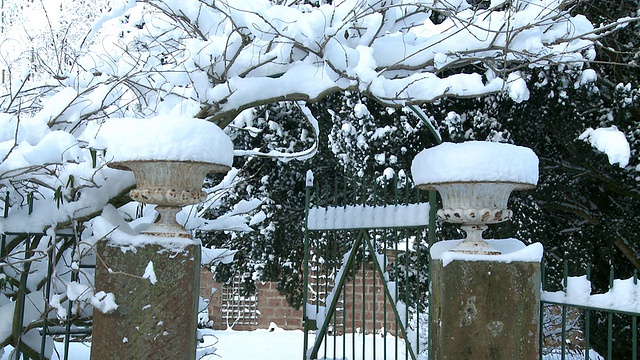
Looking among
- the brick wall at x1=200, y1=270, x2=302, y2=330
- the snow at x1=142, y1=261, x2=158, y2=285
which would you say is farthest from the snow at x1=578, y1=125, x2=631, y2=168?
the brick wall at x1=200, y1=270, x2=302, y2=330

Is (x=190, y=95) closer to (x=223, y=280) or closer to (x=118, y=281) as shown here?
(x=118, y=281)

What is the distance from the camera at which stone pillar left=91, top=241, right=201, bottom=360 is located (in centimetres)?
233

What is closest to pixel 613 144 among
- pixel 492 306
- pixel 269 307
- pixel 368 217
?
pixel 368 217

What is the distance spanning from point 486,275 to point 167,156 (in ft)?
4.59

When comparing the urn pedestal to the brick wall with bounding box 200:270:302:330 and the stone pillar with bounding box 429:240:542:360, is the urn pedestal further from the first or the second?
the brick wall with bounding box 200:270:302:330

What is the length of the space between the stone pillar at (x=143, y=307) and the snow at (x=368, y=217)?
124 centimetres

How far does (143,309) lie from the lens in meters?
2.34

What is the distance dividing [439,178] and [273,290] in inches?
297

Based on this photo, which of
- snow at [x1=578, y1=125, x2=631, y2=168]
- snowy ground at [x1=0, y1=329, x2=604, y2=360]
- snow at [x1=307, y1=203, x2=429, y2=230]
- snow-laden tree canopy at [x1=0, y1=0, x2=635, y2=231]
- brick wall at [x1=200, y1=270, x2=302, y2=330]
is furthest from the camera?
brick wall at [x1=200, y1=270, x2=302, y2=330]

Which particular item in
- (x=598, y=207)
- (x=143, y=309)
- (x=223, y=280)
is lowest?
(x=223, y=280)

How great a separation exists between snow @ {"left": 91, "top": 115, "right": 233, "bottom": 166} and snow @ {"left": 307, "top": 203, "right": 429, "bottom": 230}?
1.14 m

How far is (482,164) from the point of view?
2451 millimetres

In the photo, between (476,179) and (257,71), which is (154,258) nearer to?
(257,71)

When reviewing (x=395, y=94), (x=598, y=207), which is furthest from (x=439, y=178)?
(x=598, y=207)
